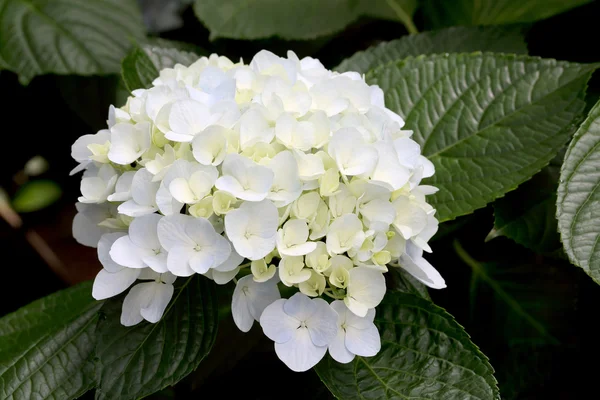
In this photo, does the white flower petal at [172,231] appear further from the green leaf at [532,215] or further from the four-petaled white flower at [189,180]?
the green leaf at [532,215]

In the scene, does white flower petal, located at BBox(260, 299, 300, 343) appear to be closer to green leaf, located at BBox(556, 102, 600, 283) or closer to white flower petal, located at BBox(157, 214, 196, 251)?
white flower petal, located at BBox(157, 214, 196, 251)

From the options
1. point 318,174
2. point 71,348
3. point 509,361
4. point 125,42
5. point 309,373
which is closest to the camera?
point 318,174

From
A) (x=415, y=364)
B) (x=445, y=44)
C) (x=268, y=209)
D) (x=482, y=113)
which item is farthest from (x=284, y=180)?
(x=445, y=44)

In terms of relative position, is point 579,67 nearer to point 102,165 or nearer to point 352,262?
point 352,262

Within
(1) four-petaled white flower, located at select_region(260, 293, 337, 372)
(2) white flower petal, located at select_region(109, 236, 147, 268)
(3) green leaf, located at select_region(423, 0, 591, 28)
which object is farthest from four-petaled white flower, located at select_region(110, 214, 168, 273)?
(3) green leaf, located at select_region(423, 0, 591, 28)

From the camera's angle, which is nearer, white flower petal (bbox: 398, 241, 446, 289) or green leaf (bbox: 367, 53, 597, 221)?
white flower petal (bbox: 398, 241, 446, 289)

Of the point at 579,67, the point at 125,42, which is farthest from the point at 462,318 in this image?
the point at 125,42

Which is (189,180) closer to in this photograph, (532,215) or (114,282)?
(114,282)
